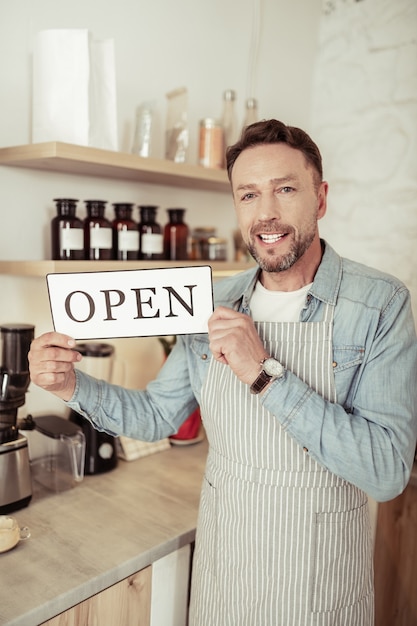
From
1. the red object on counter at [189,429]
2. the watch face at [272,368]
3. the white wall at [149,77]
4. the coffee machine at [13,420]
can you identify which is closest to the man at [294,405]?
the watch face at [272,368]

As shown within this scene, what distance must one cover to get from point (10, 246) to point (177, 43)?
3.17 feet

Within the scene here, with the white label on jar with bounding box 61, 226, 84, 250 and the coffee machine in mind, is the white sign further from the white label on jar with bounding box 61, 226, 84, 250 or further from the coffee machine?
the white label on jar with bounding box 61, 226, 84, 250

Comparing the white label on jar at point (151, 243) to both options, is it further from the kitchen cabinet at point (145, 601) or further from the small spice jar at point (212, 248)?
the kitchen cabinet at point (145, 601)

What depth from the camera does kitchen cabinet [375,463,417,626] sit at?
1.79 metres

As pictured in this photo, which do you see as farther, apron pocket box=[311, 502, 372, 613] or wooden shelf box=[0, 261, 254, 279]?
wooden shelf box=[0, 261, 254, 279]

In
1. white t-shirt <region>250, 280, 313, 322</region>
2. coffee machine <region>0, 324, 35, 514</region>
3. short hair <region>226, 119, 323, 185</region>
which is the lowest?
coffee machine <region>0, 324, 35, 514</region>

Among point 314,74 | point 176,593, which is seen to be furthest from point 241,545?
point 314,74

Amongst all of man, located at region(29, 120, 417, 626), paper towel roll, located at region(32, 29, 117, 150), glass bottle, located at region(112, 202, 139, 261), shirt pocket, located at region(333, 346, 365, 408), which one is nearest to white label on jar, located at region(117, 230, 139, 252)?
glass bottle, located at region(112, 202, 139, 261)

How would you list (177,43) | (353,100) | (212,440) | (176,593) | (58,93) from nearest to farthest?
(212,440), (176,593), (58,93), (177,43), (353,100)

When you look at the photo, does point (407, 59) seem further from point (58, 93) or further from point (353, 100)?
point (58, 93)

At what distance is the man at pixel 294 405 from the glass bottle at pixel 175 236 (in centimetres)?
63

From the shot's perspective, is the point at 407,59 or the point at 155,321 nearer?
the point at 155,321

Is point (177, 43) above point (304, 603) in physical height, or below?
above

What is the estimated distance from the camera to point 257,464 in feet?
A: 3.76
